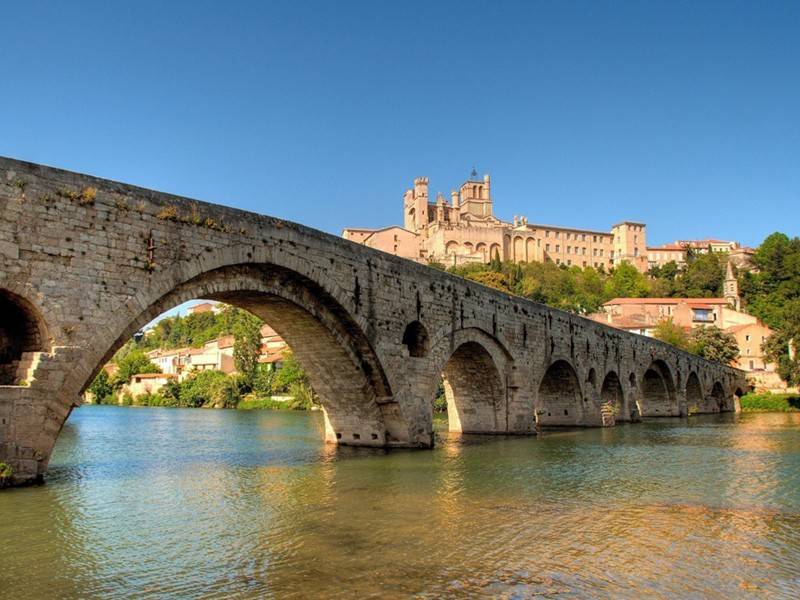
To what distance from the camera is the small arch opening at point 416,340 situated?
70.5 ft

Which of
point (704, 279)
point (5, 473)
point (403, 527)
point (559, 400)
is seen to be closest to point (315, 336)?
point (5, 473)

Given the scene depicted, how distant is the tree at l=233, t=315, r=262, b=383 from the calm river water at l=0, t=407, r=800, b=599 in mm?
46647

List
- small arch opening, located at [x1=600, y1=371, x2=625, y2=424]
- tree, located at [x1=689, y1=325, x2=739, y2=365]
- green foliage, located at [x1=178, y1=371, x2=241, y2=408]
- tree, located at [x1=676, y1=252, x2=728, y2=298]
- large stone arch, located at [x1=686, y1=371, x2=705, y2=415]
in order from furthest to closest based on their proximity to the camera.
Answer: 1. tree, located at [x1=676, y1=252, x2=728, y2=298]
2. green foliage, located at [x1=178, y1=371, x2=241, y2=408]
3. tree, located at [x1=689, y1=325, x2=739, y2=365]
4. large stone arch, located at [x1=686, y1=371, x2=705, y2=415]
5. small arch opening, located at [x1=600, y1=371, x2=625, y2=424]

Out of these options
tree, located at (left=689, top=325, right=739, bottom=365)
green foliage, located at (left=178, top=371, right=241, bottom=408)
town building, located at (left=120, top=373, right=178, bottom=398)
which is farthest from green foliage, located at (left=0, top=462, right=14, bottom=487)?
town building, located at (left=120, top=373, right=178, bottom=398)

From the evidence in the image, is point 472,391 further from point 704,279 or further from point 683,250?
point 683,250

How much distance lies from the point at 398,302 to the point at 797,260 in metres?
84.0

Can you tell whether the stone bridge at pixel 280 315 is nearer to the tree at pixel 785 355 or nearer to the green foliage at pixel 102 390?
the tree at pixel 785 355

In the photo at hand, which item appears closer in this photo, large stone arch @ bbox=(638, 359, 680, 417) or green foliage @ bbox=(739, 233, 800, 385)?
large stone arch @ bbox=(638, 359, 680, 417)

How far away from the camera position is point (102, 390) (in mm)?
77000

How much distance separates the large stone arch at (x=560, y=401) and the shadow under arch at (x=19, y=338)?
24244 millimetres

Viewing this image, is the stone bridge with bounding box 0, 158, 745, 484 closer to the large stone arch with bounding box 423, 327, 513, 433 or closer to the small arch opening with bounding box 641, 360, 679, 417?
the large stone arch with bounding box 423, 327, 513, 433

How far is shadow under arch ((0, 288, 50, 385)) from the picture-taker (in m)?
11.8

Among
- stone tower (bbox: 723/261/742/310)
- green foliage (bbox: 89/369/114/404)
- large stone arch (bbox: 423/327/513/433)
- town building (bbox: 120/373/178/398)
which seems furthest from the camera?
stone tower (bbox: 723/261/742/310)

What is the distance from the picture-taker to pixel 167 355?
92125 mm
